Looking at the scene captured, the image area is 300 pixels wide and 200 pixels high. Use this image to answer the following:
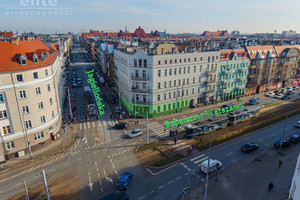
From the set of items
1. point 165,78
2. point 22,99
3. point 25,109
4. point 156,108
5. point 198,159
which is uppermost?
point 165,78

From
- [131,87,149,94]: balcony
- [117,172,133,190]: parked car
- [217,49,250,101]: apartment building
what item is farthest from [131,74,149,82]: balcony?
[217,49,250,101]: apartment building

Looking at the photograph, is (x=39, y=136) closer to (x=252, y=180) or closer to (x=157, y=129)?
(x=157, y=129)

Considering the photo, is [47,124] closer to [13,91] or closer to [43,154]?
[43,154]

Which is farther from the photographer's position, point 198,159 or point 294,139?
point 294,139

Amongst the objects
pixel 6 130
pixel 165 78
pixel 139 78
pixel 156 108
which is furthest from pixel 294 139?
pixel 6 130

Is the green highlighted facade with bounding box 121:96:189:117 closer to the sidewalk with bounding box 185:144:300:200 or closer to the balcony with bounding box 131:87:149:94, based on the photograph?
the balcony with bounding box 131:87:149:94

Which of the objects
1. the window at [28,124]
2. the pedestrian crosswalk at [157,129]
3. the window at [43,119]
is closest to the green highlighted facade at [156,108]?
the pedestrian crosswalk at [157,129]
